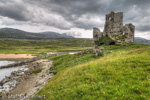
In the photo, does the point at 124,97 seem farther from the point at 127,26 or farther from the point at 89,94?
the point at 127,26

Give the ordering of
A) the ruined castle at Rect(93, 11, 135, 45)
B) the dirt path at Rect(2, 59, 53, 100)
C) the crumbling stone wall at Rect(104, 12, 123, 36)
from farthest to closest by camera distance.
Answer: the crumbling stone wall at Rect(104, 12, 123, 36) < the ruined castle at Rect(93, 11, 135, 45) < the dirt path at Rect(2, 59, 53, 100)

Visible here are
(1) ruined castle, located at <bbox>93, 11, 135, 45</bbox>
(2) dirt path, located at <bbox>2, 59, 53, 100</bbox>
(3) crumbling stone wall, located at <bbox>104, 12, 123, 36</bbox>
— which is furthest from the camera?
(3) crumbling stone wall, located at <bbox>104, 12, 123, 36</bbox>

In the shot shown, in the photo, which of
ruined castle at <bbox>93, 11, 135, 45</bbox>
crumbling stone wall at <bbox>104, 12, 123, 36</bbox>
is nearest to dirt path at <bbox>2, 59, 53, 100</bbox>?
ruined castle at <bbox>93, 11, 135, 45</bbox>

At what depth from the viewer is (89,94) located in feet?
37.3

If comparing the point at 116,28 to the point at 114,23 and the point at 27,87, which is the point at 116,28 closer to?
the point at 114,23

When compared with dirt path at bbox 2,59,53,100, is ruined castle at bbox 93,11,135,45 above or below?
above

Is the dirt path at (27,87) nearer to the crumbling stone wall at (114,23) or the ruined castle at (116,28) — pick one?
the ruined castle at (116,28)

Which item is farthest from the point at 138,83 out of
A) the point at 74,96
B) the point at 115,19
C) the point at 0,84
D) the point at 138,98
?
the point at 115,19

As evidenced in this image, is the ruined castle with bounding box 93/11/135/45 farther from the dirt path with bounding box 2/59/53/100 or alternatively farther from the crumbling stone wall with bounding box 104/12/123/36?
the dirt path with bounding box 2/59/53/100

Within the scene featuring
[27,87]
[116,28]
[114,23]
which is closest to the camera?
[27,87]

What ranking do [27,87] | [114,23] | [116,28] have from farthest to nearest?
[116,28]
[114,23]
[27,87]

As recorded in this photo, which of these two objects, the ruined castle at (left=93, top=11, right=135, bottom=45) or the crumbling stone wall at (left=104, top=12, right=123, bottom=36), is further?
the crumbling stone wall at (left=104, top=12, right=123, bottom=36)

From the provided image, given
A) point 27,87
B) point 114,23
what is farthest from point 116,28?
point 27,87

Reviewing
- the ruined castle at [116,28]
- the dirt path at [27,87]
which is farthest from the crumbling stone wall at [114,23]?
the dirt path at [27,87]
